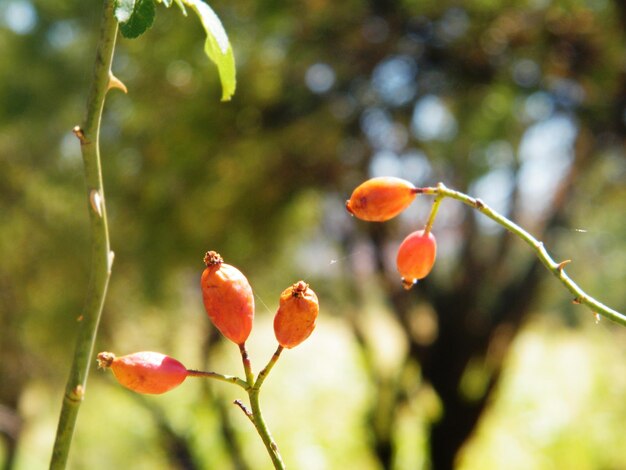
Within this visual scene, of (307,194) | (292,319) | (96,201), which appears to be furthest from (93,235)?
(307,194)

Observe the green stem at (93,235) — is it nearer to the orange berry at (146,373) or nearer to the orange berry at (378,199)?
the orange berry at (146,373)

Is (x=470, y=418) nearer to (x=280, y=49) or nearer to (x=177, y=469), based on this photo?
(x=177, y=469)

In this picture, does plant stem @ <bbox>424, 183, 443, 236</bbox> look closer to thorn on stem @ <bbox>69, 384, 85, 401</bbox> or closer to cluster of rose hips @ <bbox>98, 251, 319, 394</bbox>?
cluster of rose hips @ <bbox>98, 251, 319, 394</bbox>

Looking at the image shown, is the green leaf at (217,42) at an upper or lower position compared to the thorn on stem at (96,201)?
upper

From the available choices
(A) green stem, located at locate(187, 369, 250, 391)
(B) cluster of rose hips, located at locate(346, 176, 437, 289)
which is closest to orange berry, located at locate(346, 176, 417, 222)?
(B) cluster of rose hips, located at locate(346, 176, 437, 289)

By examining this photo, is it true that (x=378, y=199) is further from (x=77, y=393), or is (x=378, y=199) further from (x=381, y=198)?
(x=77, y=393)

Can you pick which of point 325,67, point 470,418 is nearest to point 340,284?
point 470,418

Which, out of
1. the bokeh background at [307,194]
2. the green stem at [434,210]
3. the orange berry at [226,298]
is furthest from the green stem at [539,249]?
the bokeh background at [307,194]
